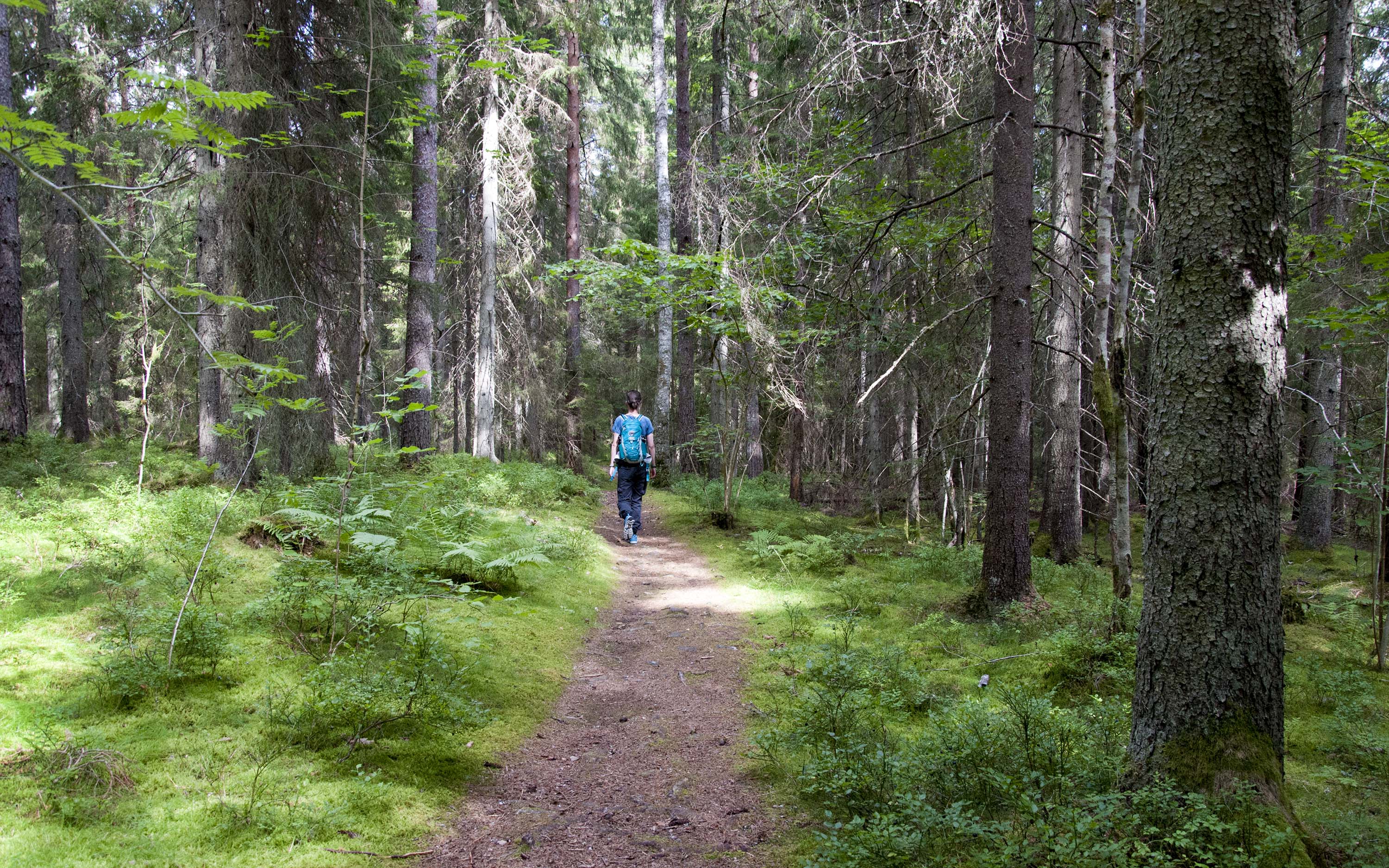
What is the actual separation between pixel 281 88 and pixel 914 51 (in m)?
7.78

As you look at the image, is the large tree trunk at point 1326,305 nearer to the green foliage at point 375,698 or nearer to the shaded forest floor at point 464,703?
the shaded forest floor at point 464,703

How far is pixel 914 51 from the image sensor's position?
7.99 meters

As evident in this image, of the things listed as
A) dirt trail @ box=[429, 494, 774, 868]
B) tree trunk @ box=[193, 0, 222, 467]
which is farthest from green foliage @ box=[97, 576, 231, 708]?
tree trunk @ box=[193, 0, 222, 467]

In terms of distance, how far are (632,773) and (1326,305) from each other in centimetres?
1208

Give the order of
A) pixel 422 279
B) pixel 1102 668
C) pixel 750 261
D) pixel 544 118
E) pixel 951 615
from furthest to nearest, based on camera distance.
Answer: pixel 544 118, pixel 422 279, pixel 750 261, pixel 951 615, pixel 1102 668

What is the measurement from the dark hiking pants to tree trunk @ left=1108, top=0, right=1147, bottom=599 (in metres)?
6.45

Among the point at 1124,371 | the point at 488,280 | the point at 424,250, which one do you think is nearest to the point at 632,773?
the point at 1124,371

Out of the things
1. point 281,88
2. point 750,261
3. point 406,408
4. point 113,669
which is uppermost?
point 281,88

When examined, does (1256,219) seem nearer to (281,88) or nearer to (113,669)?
(113,669)

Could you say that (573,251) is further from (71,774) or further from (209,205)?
(71,774)

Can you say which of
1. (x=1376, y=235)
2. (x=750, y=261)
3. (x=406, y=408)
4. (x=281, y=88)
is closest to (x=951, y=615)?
(x=750, y=261)

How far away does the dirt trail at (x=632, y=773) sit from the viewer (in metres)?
3.24

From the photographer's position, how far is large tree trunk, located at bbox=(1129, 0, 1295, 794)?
286 cm

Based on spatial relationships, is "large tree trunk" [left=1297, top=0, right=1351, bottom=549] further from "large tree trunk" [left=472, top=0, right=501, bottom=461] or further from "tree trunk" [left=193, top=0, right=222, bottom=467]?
"large tree trunk" [left=472, top=0, right=501, bottom=461]
